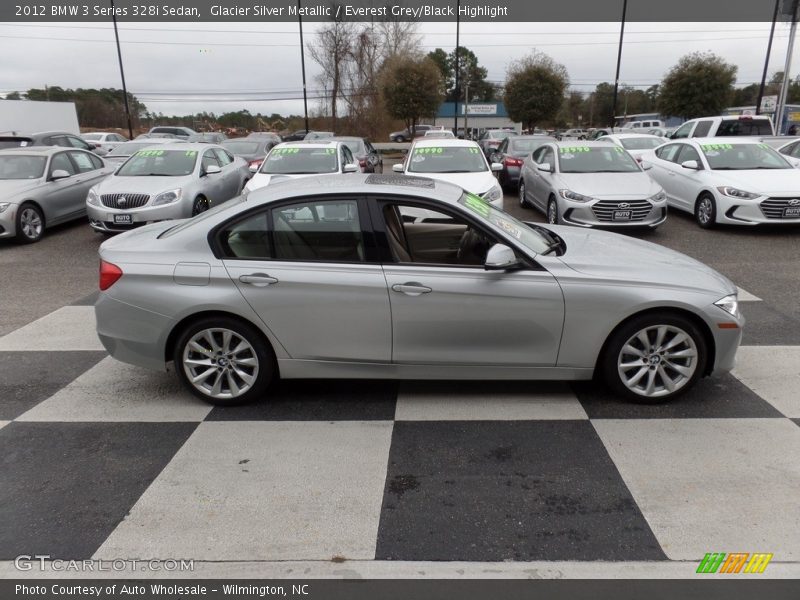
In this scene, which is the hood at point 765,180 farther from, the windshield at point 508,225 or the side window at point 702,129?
the windshield at point 508,225

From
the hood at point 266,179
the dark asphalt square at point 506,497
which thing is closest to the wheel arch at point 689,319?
the dark asphalt square at point 506,497

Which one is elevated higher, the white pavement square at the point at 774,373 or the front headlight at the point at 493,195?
the front headlight at the point at 493,195

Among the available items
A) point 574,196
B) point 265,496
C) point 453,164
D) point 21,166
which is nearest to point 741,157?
point 574,196

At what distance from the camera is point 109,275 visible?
4105 millimetres

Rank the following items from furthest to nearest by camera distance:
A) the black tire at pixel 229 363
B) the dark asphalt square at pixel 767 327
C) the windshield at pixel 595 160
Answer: the windshield at pixel 595 160 → the dark asphalt square at pixel 767 327 → the black tire at pixel 229 363

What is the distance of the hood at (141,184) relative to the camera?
9797 millimetres

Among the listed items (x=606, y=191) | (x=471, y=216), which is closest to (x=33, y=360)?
(x=471, y=216)

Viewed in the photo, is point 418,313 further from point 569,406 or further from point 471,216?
point 569,406

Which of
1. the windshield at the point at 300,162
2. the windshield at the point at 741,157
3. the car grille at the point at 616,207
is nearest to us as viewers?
the car grille at the point at 616,207

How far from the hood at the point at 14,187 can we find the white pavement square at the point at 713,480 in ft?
34.1

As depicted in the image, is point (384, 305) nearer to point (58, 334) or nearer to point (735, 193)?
point (58, 334)

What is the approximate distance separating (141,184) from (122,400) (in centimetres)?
673

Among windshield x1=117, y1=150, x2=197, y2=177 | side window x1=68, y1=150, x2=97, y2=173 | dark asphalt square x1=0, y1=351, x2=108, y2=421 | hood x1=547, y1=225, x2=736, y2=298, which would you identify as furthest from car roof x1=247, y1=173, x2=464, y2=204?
side window x1=68, y1=150, x2=97, y2=173
